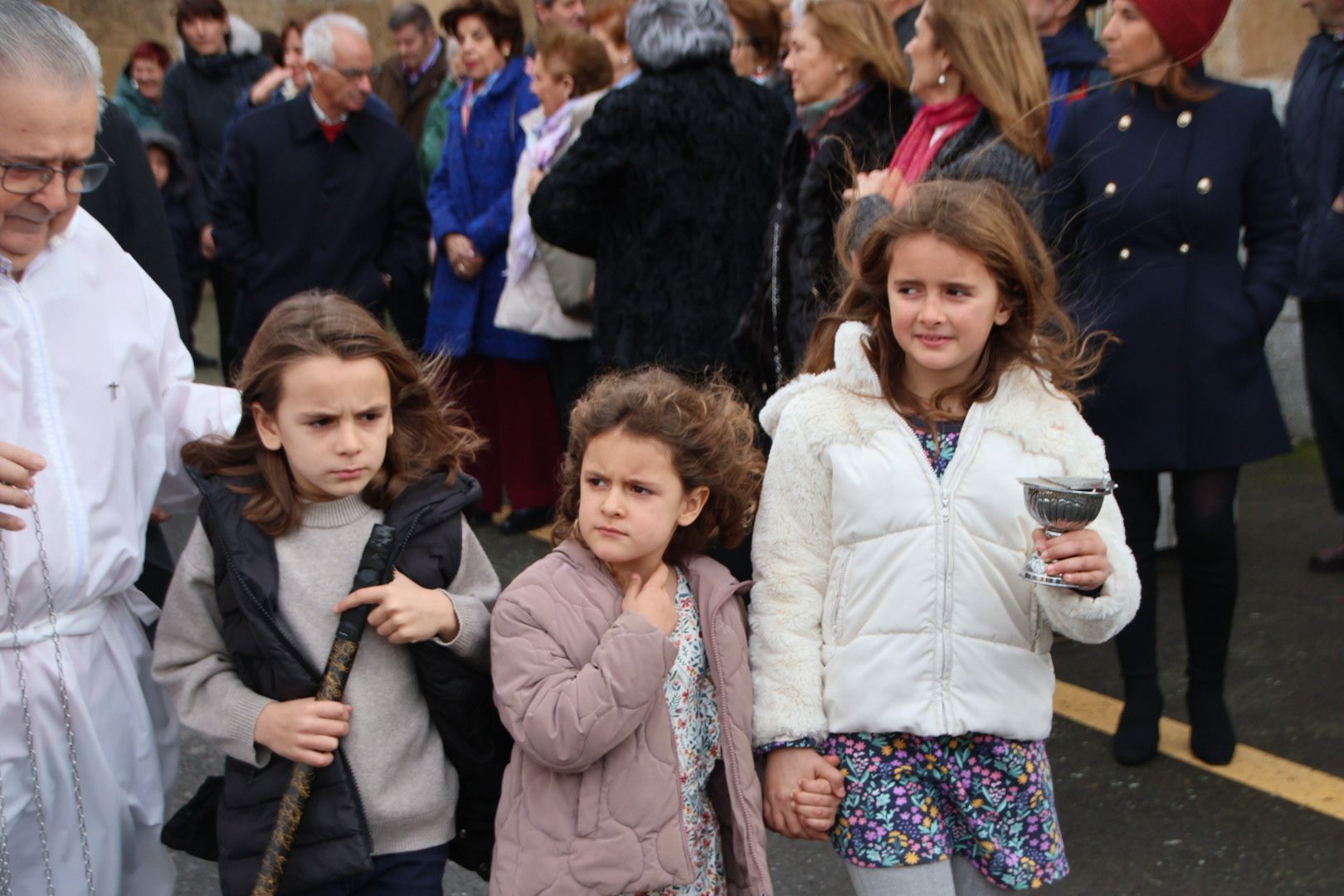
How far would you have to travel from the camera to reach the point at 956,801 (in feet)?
8.20

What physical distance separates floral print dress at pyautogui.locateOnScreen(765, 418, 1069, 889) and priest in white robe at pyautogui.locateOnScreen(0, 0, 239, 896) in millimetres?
1133

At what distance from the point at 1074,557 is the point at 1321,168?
3391 mm

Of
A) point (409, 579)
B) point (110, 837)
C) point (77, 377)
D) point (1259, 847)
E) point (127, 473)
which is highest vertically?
point (77, 377)

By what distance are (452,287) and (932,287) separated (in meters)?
4.36

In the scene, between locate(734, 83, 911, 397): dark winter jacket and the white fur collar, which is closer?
the white fur collar

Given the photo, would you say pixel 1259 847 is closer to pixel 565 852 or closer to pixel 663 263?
pixel 565 852

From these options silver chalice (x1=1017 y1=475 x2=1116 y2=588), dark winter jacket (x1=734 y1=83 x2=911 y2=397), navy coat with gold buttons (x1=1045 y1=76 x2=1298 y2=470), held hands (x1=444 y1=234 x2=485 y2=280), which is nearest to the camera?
silver chalice (x1=1017 y1=475 x2=1116 y2=588)

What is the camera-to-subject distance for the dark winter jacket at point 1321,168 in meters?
5.00

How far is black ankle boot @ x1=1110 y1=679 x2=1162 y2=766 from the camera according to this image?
4.05m

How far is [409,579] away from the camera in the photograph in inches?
97.6

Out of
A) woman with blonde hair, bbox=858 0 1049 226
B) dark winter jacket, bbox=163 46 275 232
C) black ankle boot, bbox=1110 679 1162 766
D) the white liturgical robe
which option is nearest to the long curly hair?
the white liturgical robe

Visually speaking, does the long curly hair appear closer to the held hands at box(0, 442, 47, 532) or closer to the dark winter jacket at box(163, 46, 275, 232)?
the held hands at box(0, 442, 47, 532)

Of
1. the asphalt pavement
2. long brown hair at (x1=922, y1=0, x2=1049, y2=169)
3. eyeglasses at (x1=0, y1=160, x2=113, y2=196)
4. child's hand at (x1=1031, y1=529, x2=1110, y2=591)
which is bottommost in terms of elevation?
the asphalt pavement

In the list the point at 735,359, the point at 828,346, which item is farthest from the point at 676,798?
the point at 735,359
